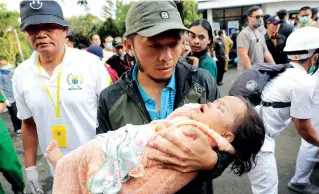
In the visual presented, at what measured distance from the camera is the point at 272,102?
2.54m

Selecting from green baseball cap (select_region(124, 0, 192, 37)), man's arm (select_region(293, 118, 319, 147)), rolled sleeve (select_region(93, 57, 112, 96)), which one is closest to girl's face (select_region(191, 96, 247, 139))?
green baseball cap (select_region(124, 0, 192, 37))

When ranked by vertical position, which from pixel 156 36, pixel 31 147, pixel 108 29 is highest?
pixel 108 29

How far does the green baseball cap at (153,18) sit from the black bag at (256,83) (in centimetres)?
132

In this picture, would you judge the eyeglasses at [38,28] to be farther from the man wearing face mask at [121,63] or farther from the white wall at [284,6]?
the white wall at [284,6]

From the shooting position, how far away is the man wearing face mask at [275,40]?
5936mm

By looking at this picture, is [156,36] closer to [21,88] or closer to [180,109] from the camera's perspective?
[180,109]

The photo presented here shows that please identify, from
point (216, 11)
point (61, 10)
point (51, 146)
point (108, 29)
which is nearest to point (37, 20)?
point (61, 10)

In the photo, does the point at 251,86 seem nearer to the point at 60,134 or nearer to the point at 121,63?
the point at 60,134

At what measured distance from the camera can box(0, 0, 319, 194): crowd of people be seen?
3.76 ft

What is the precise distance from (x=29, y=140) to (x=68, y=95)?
61cm

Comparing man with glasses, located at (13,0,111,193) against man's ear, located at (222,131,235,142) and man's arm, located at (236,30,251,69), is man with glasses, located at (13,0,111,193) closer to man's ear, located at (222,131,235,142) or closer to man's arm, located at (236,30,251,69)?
man's ear, located at (222,131,235,142)

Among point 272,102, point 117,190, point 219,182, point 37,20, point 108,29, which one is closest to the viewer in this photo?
point 117,190

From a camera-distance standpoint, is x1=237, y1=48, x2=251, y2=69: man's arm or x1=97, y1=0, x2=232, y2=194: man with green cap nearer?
x1=97, y1=0, x2=232, y2=194: man with green cap

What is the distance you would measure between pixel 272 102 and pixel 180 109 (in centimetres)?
150
